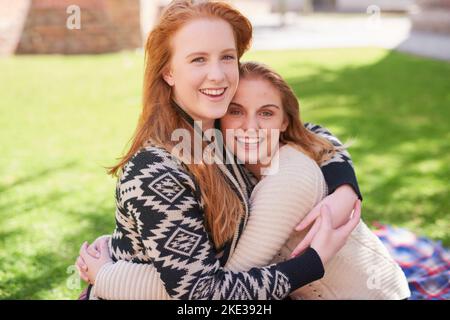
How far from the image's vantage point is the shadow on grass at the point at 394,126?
457 cm

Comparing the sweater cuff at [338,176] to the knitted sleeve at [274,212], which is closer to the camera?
the knitted sleeve at [274,212]

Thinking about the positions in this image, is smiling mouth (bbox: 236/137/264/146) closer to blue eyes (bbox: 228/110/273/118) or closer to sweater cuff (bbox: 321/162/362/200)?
blue eyes (bbox: 228/110/273/118)

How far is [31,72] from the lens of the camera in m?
11.0

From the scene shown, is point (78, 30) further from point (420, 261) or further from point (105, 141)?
point (420, 261)

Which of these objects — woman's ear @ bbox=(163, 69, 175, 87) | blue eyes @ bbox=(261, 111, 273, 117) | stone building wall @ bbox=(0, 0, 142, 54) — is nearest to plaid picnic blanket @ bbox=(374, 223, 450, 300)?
blue eyes @ bbox=(261, 111, 273, 117)

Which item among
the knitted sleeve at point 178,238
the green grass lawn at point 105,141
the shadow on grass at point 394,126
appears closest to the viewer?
the knitted sleeve at point 178,238

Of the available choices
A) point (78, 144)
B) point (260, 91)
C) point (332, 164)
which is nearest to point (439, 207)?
point (332, 164)

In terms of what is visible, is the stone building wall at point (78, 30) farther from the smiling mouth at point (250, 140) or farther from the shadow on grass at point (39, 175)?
the smiling mouth at point (250, 140)

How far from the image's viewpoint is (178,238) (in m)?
1.89

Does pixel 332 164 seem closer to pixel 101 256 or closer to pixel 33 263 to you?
pixel 101 256

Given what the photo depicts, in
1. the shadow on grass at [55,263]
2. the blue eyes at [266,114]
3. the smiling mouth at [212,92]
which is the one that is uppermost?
the smiling mouth at [212,92]

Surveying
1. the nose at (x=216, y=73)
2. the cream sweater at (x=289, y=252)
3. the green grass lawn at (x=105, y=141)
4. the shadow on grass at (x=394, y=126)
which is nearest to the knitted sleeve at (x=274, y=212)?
the cream sweater at (x=289, y=252)

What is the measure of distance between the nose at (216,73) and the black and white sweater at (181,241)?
1.08ft

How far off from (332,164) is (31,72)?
9.67m
